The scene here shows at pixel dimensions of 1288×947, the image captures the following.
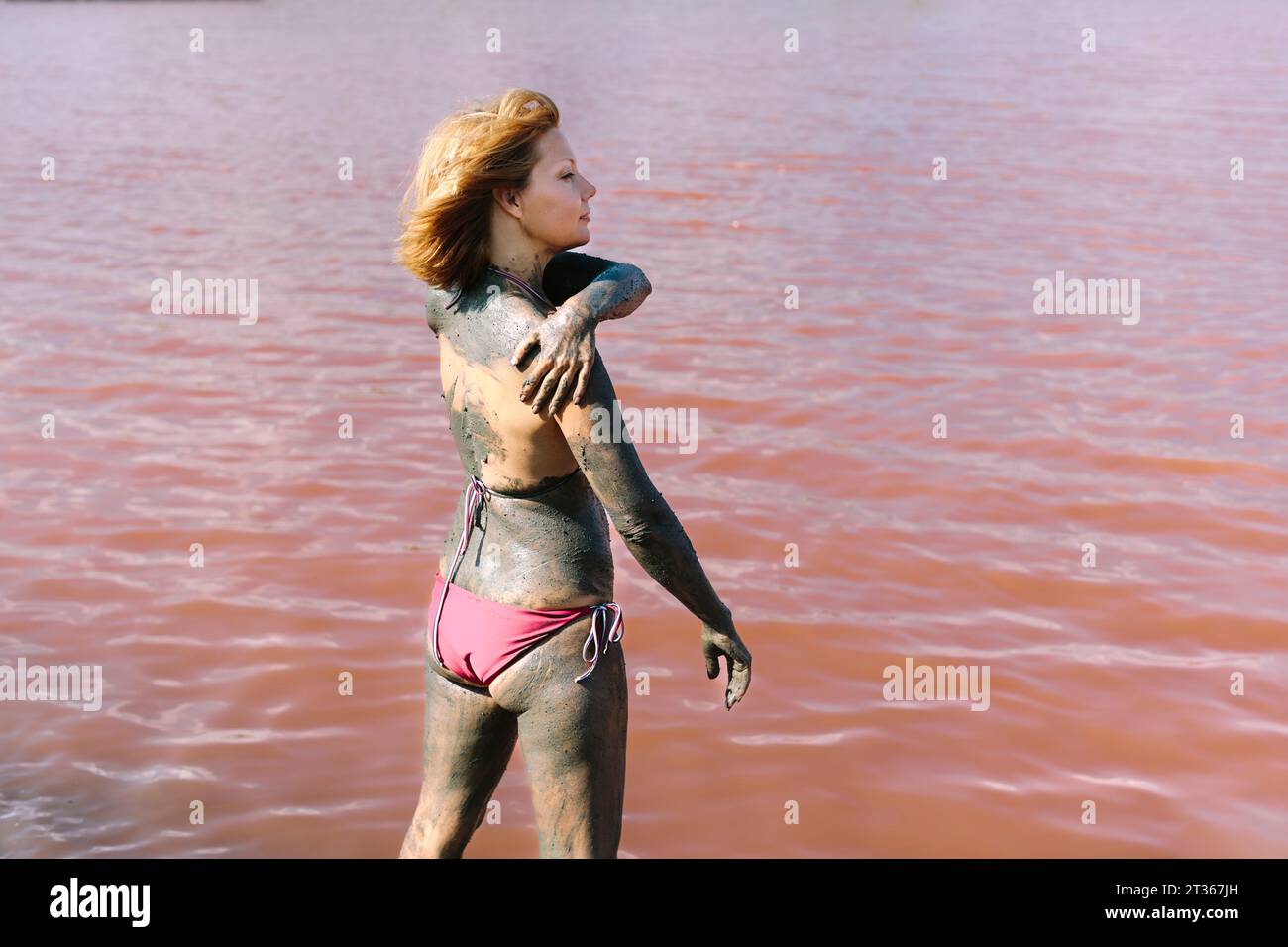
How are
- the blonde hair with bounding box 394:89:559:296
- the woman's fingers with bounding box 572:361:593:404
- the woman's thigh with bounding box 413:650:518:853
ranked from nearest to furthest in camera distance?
the woman's fingers with bounding box 572:361:593:404 → the blonde hair with bounding box 394:89:559:296 → the woman's thigh with bounding box 413:650:518:853

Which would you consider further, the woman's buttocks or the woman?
the woman's buttocks

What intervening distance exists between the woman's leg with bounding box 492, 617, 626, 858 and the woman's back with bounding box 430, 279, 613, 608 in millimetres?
109

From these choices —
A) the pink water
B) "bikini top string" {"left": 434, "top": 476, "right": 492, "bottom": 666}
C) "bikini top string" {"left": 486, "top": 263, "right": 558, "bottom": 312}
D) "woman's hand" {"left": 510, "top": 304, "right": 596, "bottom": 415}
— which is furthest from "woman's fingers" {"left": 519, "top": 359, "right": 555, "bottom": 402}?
the pink water

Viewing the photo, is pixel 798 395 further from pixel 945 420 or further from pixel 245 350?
pixel 245 350

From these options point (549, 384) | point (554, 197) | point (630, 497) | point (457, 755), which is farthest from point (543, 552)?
point (554, 197)

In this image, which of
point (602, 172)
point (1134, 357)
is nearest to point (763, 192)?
point (602, 172)

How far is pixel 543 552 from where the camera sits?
275cm

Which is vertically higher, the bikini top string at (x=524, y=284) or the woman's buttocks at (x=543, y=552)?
the bikini top string at (x=524, y=284)

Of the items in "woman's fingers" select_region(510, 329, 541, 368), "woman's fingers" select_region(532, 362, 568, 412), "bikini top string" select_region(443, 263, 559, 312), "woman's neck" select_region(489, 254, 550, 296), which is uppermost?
"woman's neck" select_region(489, 254, 550, 296)

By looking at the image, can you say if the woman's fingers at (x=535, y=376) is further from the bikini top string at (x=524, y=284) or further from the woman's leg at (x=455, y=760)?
the woman's leg at (x=455, y=760)

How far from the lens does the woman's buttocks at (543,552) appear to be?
8.99 ft

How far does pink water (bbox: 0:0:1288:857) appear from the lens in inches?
181

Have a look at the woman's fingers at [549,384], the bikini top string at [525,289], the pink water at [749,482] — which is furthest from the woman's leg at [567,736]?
the pink water at [749,482]

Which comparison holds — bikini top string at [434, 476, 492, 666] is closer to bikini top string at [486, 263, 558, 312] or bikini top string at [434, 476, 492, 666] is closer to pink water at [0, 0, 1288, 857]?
bikini top string at [486, 263, 558, 312]
